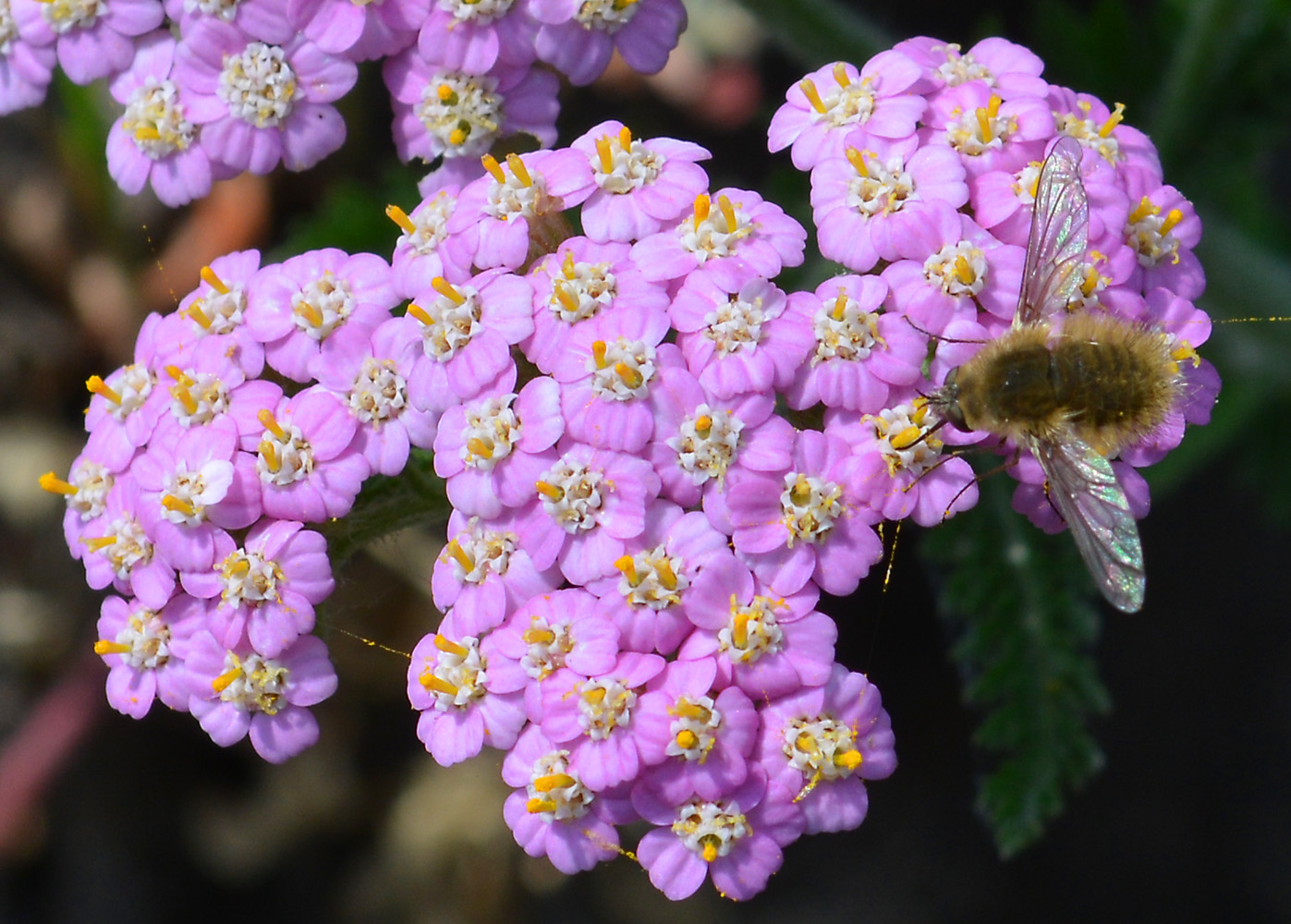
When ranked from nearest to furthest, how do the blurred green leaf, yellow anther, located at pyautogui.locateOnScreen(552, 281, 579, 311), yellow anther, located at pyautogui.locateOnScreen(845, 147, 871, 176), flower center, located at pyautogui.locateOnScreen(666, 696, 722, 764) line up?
flower center, located at pyautogui.locateOnScreen(666, 696, 722, 764), yellow anther, located at pyautogui.locateOnScreen(552, 281, 579, 311), yellow anther, located at pyautogui.locateOnScreen(845, 147, 871, 176), the blurred green leaf

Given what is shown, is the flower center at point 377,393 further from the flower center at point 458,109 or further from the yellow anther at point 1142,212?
A: the yellow anther at point 1142,212

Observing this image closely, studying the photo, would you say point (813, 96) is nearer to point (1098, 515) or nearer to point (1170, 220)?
point (1170, 220)

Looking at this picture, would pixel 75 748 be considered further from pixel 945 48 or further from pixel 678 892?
pixel 945 48

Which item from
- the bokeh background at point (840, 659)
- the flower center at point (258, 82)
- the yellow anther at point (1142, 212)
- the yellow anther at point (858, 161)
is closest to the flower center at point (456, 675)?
the yellow anther at point (858, 161)

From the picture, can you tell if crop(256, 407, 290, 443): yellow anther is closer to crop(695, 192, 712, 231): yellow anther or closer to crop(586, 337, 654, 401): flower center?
crop(586, 337, 654, 401): flower center

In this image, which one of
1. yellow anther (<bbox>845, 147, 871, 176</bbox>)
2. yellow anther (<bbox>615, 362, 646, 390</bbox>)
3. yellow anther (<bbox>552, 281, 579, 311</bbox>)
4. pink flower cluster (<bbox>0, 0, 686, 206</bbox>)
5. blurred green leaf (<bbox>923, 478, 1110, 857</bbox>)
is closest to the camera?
yellow anther (<bbox>615, 362, 646, 390</bbox>)

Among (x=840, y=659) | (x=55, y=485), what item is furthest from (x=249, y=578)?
(x=840, y=659)

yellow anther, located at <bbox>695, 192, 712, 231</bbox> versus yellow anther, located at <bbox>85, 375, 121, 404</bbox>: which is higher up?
yellow anther, located at <bbox>695, 192, 712, 231</bbox>

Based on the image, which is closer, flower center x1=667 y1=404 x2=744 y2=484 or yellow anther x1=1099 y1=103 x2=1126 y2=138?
flower center x1=667 y1=404 x2=744 y2=484

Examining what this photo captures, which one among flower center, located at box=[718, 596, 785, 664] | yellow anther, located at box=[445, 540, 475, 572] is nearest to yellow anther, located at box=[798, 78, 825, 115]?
flower center, located at box=[718, 596, 785, 664]
